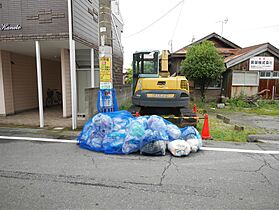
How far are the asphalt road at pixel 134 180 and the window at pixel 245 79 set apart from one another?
1160cm

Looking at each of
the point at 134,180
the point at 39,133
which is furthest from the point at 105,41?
the point at 134,180

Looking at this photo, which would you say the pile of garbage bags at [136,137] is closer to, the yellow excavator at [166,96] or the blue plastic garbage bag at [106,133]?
the blue plastic garbage bag at [106,133]

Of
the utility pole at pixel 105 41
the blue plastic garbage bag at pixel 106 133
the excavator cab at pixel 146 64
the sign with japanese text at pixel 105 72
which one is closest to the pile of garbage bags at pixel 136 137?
the blue plastic garbage bag at pixel 106 133

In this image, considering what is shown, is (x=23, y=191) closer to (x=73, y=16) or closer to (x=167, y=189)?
(x=167, y=189)

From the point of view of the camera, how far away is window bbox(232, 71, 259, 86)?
47.7 ft

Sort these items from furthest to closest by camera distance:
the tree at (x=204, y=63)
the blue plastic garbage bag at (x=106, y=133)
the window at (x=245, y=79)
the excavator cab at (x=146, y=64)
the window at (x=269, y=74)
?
1. the window at (x=269, y=74)
2. the window at (x=245, y=79)
3. the tree at (x=204, y=63)
4. the excavator cab at (x=146, y=64)
5. the blue plastic garbage bag at (x=106, y=133)

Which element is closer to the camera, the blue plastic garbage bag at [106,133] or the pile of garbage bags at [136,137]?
the pile of garbage bags at [136,137]

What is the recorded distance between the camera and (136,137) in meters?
4.40

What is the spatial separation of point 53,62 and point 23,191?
1153 centimetres

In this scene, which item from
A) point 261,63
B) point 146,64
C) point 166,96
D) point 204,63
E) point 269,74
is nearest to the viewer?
point 166,96

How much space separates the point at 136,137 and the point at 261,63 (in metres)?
14.3

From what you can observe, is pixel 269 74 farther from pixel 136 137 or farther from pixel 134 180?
pixel 134 180

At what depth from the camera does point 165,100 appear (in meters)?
Result: 6.72

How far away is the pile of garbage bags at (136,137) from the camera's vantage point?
14.2 feet
